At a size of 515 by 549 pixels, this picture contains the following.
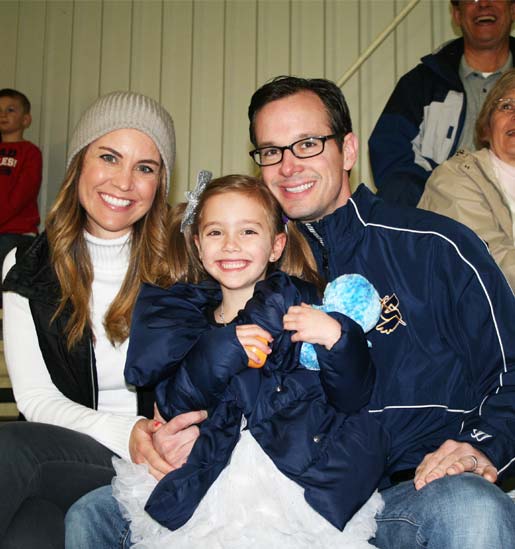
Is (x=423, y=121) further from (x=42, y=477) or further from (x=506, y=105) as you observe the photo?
(x=42, y=477)

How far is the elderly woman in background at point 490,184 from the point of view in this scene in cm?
230

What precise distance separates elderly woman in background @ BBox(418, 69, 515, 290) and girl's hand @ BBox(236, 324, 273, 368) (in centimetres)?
101

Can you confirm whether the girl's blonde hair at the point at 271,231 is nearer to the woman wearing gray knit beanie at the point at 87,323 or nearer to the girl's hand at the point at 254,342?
the woman wearing gray knit beanie at the point at 87,323

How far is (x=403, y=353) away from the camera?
5.39 ft

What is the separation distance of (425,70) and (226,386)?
226 centimetres

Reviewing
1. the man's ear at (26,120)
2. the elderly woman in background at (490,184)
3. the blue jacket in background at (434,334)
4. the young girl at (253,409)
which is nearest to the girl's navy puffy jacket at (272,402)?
the young girl at (253,409)

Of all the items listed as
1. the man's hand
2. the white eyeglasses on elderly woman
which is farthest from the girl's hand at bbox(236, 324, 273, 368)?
the white eyeglasses on elderly woman

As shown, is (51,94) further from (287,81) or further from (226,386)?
(226,386)

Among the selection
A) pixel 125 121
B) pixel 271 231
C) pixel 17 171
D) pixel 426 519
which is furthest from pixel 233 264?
pixel 17 171

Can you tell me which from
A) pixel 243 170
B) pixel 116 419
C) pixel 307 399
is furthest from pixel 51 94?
pixel 307 399

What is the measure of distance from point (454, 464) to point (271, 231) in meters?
0.72

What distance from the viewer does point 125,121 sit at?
202 centimetres

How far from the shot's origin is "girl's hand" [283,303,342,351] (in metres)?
1.42

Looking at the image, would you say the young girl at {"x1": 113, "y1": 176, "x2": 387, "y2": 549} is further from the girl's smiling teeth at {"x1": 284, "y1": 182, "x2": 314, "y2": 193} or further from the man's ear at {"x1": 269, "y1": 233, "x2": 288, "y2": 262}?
the girl's smiling teeth at {"x1": 284, "y1": 182, "x2": 314, "y2": 193}
